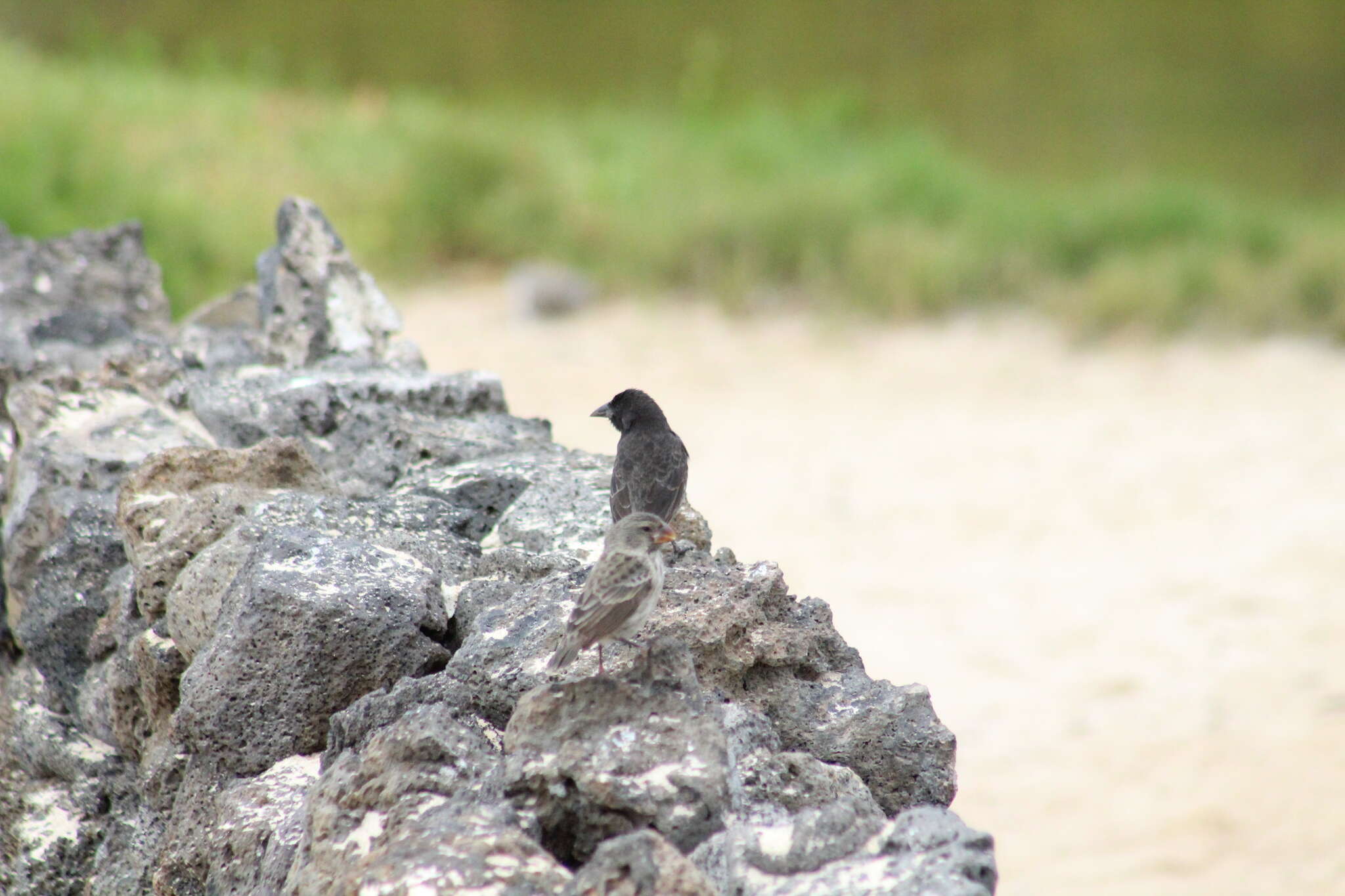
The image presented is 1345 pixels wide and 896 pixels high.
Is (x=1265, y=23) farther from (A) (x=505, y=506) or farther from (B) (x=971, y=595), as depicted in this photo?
(A) (x=505, y=506)

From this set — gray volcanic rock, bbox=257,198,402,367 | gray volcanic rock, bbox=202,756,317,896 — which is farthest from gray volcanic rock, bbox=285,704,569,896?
gray volcanic rock, bbox=257,198,402,367

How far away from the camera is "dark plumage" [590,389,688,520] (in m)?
2.29

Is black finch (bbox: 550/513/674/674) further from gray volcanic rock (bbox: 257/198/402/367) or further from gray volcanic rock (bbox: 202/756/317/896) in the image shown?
gray volcanic rock (bbox: 257/198/402/367)

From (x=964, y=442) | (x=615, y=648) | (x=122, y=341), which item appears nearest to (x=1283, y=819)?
(x=615, y=648)

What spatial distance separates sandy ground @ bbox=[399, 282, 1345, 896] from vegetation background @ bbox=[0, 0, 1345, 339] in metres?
0.60

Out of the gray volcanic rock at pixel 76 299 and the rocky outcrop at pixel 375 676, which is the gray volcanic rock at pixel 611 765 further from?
the gray volcanic rock at pixel 76 299

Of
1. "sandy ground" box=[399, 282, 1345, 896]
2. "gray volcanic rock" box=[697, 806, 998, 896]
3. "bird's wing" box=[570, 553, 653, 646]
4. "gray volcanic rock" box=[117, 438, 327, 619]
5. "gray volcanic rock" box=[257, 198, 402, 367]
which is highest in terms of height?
"sandy ground" box=[399, 282, 1345, 896]

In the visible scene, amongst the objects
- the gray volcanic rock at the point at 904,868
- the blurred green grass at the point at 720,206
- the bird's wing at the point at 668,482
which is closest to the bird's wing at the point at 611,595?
the gray volcanic rock at the point at 904,868

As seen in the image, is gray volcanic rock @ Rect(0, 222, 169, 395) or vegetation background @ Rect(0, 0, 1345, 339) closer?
gray volcanic rock @ Rect(0, 222, 169, 395)

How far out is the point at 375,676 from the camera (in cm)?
200

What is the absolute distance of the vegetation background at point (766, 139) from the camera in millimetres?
10938

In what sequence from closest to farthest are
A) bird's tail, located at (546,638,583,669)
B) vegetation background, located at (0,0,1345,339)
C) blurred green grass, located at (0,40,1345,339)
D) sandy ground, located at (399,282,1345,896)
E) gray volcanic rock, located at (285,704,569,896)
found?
gray volcanic rock, located at (285,704,569,896) → bird's tail, located at (546,638,583,669) → sandy ground, located at (399,282,1345,896) → blurred green grass, located at (0,40,1345,339) → vegetation background, located at (0,0,1345,339)

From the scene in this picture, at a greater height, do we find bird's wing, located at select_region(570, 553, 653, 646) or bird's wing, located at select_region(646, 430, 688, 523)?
bird's wing, located at select_region(646, 430, 688, 523)

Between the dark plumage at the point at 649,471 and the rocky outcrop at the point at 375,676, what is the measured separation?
0.35 feet
